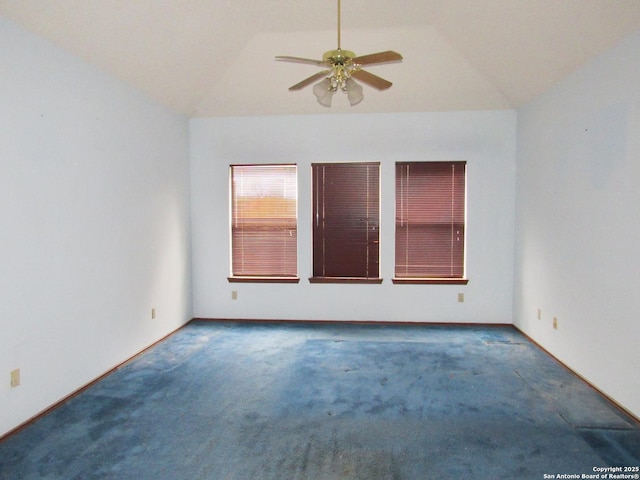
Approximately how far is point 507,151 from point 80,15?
4.57 meters

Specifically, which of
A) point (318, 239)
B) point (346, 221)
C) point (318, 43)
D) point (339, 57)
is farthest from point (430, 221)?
point (339, 57)

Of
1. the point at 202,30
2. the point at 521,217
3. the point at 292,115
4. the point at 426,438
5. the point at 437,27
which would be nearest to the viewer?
the point at 426,438

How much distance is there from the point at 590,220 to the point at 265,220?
3557 mm

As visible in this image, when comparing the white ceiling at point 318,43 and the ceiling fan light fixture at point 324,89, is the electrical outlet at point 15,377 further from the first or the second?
the ceiling fan light fixture at point 324,89

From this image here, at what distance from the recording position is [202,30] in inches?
139

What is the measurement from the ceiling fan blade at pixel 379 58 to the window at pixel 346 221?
2546mm

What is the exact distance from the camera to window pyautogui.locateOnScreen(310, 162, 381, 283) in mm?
5020

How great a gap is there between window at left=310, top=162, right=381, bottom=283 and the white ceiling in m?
0.81

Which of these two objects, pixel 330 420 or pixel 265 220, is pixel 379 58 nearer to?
pixel 330 420

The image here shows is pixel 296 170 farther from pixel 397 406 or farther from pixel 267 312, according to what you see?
pixel 397 406

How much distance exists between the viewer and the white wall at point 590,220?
2764mm

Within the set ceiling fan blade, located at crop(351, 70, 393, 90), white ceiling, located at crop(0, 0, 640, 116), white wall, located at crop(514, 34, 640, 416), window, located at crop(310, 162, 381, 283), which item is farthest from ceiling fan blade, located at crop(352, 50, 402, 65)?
window, located at crop(310, 162, 381, 283)

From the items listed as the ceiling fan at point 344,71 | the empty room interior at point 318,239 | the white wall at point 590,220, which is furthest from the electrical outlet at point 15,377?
the white wall at point 590,220

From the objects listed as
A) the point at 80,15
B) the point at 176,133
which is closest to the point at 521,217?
the point at 176,133
